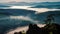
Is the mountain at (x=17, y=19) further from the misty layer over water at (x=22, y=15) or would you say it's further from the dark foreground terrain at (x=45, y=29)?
the dark foreground terrain at (x=45, y=29)

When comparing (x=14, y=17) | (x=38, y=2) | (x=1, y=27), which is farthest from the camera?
(x=38, y=2)

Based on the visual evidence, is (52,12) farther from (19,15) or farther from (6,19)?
(6,19)

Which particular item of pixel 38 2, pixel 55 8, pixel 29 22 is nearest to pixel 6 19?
pixel 29 22

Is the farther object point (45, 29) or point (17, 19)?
point (17, 19)

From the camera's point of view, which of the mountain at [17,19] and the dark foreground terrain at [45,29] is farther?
the mountain at [17,19]

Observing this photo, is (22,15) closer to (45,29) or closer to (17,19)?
(17,19)

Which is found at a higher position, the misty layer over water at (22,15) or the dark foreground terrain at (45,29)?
the misty layer over water at (22,15)

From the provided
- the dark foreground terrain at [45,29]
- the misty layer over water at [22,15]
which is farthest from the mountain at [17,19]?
the dark foreground terrain at [45,29]

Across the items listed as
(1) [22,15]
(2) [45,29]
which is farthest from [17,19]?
(2) [45,29]

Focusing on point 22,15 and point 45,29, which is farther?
point 22,15

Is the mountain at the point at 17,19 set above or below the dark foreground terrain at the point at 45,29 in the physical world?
above

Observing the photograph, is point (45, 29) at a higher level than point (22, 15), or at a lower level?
lower
